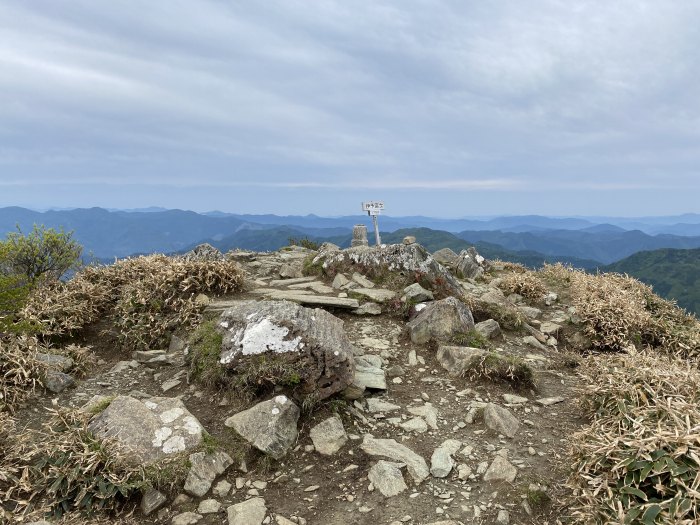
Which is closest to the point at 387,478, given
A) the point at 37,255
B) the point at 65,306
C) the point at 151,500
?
the point at 151,500

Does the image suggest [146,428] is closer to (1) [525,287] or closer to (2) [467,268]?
(1) [525,287]

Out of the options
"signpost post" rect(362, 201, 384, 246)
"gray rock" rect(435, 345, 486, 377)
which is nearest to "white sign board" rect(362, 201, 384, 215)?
"signpost post" rect(362, 201, 384, 246)

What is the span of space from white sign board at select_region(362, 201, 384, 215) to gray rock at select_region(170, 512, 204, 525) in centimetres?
1730

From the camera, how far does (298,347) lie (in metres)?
7.26

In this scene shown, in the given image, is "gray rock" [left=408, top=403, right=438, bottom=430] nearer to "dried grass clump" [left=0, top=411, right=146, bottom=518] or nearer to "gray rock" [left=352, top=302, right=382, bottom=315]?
"gray rock" [left=352, top=302, right=382, bottom=315]

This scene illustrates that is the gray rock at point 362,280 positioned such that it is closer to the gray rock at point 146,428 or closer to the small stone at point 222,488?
the gray rock at point 146,428

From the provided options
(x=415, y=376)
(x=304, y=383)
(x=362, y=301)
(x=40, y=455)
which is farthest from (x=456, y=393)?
(x=40, y=455)

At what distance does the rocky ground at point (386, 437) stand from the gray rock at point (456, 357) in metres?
0.03

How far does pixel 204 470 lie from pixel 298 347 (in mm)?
2337

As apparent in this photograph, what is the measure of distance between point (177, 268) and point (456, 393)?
8057 millimetres

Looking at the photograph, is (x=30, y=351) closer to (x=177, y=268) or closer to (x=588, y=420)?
(x=177, y=268)

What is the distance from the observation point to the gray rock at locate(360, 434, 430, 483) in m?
6.02

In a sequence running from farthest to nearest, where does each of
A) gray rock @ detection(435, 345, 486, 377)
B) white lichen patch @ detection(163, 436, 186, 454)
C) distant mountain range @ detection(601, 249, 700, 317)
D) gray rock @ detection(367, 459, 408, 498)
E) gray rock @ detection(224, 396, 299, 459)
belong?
1. distant mountain range @ detection(601, 249, 700, 317)
2. gray rock @ detection(435, 345, 486, 377)
3. gray rock @ detection(224, 396, 299, 459)
4. white lichen patch @ detection(163, 436, 186, 454)
5. gray rock @ detection(367, 459, 408, 498)

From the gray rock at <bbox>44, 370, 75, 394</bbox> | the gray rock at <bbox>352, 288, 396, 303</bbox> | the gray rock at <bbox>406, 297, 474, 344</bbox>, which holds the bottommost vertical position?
the gray rock at <bbox>44, 370, 75, 394</bbox>
